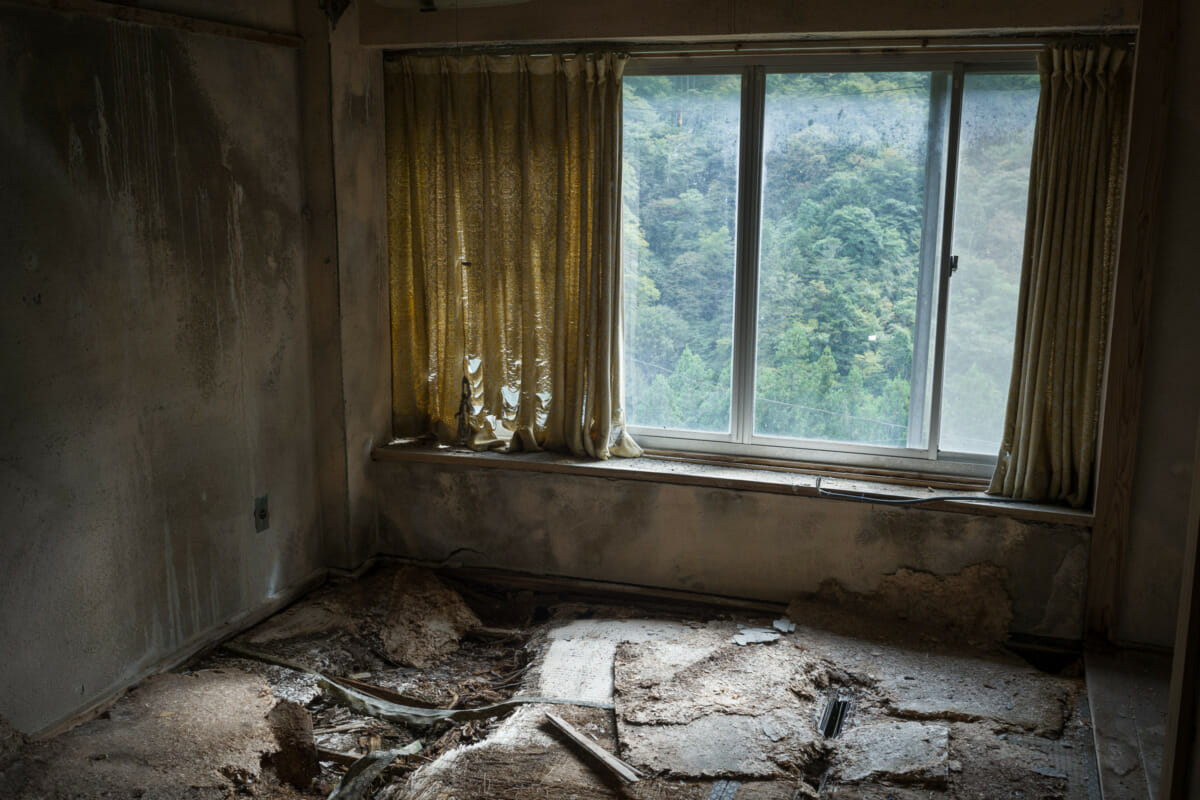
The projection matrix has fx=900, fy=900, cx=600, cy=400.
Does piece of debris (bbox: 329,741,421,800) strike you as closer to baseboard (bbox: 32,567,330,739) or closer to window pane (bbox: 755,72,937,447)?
baseboard (bbox: 32,567,330,739)

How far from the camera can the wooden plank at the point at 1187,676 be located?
1.63 meters

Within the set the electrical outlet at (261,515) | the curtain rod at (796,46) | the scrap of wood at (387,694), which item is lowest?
the scrap of wood at (387,694)

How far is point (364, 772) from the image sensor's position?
3.06m

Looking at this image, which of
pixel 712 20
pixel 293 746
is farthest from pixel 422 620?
pixel 712 20

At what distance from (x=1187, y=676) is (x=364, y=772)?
2469 millimetres

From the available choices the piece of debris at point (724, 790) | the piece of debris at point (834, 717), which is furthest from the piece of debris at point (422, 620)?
the piece of debris at point (834, 717)

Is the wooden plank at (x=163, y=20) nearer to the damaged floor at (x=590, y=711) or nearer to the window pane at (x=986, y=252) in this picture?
the damaged floor at (x=590, y=711)

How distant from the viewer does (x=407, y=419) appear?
15.8ft

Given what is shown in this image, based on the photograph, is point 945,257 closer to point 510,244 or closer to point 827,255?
point 827,255

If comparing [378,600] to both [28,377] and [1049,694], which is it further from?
[1049,694]

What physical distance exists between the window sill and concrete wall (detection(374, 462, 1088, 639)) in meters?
0.04

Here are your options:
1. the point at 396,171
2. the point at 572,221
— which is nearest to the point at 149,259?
the point at 396,171

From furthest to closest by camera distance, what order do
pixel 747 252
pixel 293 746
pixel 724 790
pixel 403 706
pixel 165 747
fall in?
pixel 747 252, pixel 403 706, pixel 293 746, pixel 165 747, pixel 724 790

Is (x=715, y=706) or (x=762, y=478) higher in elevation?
(x=762, y=478)
